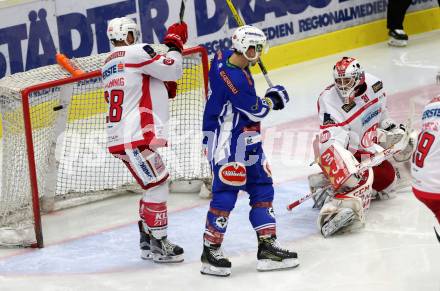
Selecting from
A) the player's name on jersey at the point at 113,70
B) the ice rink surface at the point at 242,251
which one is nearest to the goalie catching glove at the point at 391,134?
the ice rink surface at the point at 242,251

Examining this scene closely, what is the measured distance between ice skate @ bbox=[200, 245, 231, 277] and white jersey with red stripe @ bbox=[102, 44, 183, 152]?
2.19 ft

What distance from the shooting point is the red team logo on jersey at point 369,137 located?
6992 mm

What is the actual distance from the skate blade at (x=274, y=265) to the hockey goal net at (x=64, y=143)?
1380 mm

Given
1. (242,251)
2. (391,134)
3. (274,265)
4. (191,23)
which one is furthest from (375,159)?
(191,23)

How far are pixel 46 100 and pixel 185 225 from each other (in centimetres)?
116

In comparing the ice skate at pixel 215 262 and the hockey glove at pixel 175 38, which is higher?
the hockey glove at pixel 175 38

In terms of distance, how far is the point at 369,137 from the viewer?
7.02 meters

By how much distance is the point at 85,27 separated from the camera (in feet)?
30.2

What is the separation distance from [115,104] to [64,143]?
1.29m

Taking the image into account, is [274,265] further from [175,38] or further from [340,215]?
[175,38]

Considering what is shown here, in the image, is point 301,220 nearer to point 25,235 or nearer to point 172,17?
point 25,235

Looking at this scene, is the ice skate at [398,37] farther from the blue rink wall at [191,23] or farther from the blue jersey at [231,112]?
the blue jersey at [231,112]

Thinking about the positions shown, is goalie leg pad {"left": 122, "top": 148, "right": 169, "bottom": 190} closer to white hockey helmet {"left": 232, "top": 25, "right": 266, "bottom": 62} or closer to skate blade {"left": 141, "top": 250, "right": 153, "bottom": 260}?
skate blade {"left": 141, "top": 250, "right": 153, "bottom": 260}

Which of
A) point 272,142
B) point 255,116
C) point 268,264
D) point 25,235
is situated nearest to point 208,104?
point 255,116
